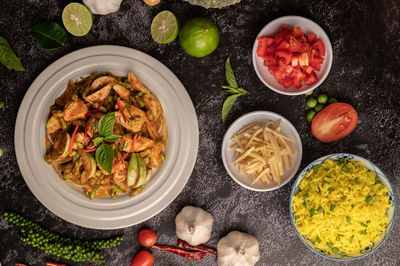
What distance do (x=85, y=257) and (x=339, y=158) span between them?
7.63 ft

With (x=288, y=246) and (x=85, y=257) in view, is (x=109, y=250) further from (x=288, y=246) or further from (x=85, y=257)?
(x=288, y=246)

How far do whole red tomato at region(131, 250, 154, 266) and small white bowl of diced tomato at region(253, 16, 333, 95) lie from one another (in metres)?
1.82

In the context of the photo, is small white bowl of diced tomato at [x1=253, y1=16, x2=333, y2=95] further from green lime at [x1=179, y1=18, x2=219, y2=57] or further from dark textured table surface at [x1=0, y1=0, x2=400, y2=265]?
green lime at [x1=179, y1=18, x2=219, y2=57]

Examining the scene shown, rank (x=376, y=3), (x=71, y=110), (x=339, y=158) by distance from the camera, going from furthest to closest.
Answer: (x=376, y=3) → (x=339, y=158) → (x=71, y=110)

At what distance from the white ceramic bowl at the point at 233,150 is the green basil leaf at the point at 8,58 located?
1.83 meters

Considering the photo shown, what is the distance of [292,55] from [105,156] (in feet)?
5.29

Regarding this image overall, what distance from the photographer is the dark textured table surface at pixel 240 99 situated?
2924mm

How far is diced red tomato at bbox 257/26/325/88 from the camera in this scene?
104 inches

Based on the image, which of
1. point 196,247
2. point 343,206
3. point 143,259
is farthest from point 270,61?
point 143,259

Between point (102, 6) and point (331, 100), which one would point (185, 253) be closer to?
point (331, 100)

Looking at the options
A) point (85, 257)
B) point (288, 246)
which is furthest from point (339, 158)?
point (85, 257)

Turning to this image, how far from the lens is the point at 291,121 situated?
300 cm

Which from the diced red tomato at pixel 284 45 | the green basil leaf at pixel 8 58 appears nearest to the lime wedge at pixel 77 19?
the green basil leaf at pixel 8 58

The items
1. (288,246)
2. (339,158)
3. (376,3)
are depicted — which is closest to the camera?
(339,158)
